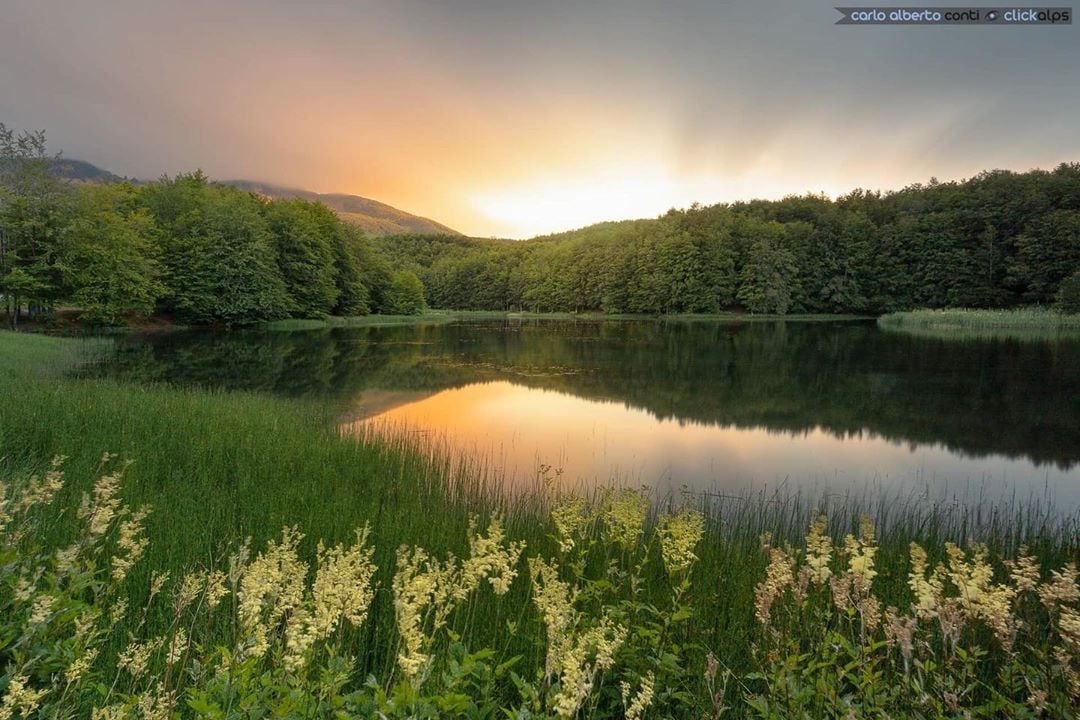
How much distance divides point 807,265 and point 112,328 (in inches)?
3715

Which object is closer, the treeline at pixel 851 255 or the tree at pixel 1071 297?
the tree at pixel 1071 297

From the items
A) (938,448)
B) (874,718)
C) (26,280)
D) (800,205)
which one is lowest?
(938,448)

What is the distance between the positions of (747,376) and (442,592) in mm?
26620

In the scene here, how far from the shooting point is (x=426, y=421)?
17.0 metres

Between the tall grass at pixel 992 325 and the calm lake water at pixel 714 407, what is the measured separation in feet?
38.4

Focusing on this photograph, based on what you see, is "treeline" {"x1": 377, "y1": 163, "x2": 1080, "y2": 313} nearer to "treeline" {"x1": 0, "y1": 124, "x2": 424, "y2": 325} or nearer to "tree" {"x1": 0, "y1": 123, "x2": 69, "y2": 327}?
"treeline" {"x1": 0, "y1": 124, "x2": 424, "y2": 325}

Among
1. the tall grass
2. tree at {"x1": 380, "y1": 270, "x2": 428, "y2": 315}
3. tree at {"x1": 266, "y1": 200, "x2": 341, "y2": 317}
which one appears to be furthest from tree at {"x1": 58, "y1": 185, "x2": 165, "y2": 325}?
the tall grass

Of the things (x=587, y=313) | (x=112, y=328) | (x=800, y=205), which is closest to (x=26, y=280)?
(x=112, y=328)

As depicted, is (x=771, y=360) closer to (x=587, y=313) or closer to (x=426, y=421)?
(x=426, y=421)

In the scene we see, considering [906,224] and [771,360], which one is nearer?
[771,360]

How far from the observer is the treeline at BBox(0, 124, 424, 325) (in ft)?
117

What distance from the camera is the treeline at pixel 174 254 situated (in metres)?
35.6

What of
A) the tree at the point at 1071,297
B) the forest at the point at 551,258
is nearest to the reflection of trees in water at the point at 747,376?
the forest at the point at 551,258

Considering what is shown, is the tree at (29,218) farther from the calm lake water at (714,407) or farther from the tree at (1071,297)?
the tree at (1071,297)
